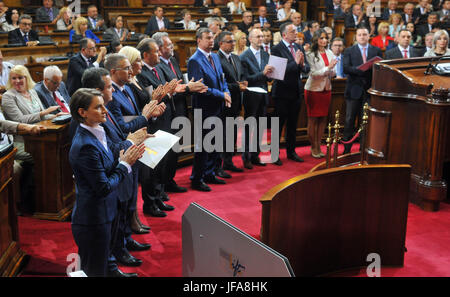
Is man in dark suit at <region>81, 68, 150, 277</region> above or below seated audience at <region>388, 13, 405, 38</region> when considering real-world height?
below

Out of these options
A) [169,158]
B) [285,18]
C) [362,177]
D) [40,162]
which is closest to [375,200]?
[362,177]

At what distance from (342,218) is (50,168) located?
7.68 feet

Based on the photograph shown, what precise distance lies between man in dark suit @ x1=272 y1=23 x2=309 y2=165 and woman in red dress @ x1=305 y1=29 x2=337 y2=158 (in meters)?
0.15

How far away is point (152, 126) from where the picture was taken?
163 inches

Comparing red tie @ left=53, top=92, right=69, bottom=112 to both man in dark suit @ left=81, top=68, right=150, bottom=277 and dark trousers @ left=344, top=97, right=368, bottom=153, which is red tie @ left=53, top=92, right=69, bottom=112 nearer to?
man in dark suit @ left=81, top=68, right=150, bottom=277

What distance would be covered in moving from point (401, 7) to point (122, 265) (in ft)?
35.6

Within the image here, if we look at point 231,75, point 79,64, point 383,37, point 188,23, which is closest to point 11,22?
point 188,23

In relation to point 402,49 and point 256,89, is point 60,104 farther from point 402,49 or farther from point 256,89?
point 402,49

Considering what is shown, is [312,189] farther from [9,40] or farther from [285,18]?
[285,18]

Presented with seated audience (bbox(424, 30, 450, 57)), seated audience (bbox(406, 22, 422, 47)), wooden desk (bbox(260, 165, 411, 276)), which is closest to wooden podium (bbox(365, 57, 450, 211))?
wooden desk (bbox(260, 165, 411, 276))

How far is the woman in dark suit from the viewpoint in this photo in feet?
8.23

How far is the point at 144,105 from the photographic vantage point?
3.95 metres

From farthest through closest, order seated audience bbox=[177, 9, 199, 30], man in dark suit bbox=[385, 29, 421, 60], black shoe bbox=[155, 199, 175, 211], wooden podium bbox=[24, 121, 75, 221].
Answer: seated audience bbox=[177, 9, 199, 30] < man in dark suit bbox=[385, 29, 421, 60] < black shoe bbox=[155, 199, 175, 211] < wooden podium bbox=[24, 121, 75, 221]

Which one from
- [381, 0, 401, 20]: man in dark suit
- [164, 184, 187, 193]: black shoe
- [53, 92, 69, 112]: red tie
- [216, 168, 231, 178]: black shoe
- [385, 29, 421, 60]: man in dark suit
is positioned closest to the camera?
[53, 92, 69, 112]: red tie
